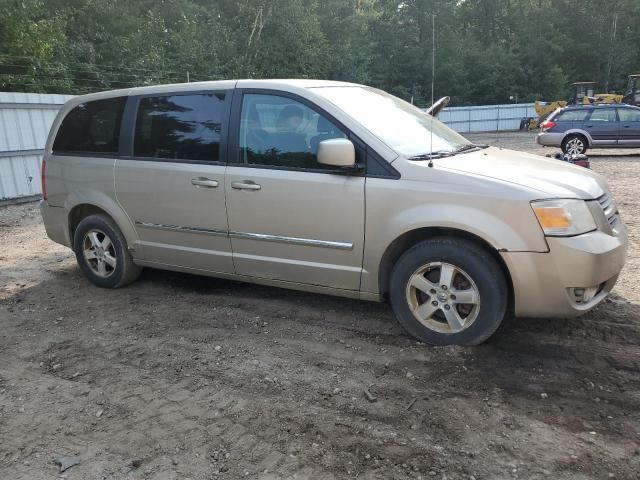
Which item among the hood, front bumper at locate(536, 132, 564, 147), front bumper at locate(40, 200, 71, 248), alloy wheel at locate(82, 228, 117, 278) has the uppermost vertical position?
the hood

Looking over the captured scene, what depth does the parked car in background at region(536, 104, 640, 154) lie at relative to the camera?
16531 millimetres

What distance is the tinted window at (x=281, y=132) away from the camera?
4.17 m

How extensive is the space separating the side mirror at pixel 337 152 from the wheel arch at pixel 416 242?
2.12 feet

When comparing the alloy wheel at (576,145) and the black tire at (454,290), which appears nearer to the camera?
the black tire at (454,290)

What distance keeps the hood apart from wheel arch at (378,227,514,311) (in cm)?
42

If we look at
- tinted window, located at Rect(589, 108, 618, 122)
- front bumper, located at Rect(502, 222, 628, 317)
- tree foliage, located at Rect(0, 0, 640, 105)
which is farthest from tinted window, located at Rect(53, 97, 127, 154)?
tinted window, located at Rect(589, 108, 618, 122)

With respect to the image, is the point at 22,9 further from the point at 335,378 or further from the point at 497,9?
the point at 497,9

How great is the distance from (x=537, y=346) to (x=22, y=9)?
17365mm

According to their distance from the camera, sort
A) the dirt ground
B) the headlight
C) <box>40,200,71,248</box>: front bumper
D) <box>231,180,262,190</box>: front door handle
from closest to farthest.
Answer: the dirt ground < the headlight < <box>231,180,262,190</box>: front door handle < <box>40,200,71,248</box>: front bumper

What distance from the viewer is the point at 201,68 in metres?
25.2

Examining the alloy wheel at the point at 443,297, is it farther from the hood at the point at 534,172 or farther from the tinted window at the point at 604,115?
the tinted window at the point at 604,115

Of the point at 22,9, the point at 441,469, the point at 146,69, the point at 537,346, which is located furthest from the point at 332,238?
the point at 146,69

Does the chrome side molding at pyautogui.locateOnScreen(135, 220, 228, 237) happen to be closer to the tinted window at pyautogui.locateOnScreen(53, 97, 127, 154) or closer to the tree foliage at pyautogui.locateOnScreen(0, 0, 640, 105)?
the tinted window at pyautogui.locateOnScreen(53, 97, 127, 154)

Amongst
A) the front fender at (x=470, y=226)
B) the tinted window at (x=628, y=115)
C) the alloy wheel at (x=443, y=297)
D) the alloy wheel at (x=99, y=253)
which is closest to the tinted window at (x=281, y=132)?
the front fender at (x=470, y=226)
